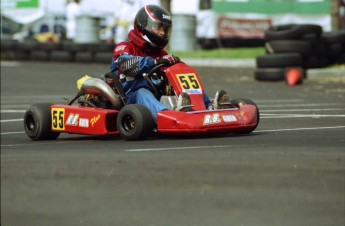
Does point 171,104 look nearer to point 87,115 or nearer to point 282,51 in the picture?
point 87,115

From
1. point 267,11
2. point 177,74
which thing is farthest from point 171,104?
point 267,11

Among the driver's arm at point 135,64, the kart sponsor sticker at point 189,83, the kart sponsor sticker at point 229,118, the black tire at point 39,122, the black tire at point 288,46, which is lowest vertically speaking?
the black tire at point 39,122

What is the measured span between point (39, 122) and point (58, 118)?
174 mm

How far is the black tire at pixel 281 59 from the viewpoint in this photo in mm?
17172

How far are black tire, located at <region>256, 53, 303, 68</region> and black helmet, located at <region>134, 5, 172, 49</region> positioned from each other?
28.6 feet

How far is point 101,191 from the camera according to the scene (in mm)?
5582

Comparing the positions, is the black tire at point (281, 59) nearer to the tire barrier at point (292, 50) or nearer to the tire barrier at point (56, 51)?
the tire barrier at point (292, 50)

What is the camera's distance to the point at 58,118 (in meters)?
8.84

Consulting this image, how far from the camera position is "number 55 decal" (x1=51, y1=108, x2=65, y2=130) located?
8.81 meters

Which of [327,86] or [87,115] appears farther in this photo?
[327,86]

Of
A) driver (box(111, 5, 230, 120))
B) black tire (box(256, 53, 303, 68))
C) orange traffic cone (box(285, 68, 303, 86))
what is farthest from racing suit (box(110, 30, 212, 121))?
black tire (box(256, 53, 303, 68))

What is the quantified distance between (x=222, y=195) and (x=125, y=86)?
3283 mm

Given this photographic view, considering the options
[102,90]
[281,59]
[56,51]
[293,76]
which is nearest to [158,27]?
[102,90]

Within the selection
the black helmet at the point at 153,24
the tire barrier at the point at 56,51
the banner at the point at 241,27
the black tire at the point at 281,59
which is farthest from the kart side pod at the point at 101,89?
the banner at the point at 241,27
